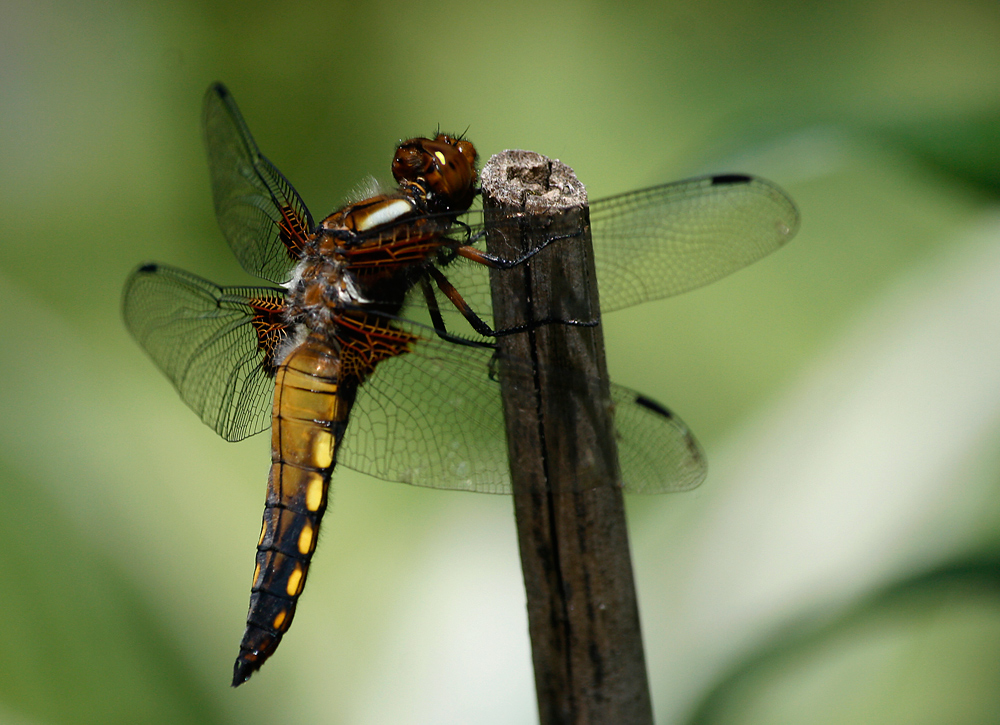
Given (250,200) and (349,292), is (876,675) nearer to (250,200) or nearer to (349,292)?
(349,292)

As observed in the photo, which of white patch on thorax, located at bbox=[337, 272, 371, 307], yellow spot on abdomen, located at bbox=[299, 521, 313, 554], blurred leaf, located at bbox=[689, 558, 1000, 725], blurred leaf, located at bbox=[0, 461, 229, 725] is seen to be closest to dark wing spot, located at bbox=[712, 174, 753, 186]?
white patch on thorax, located at bbox=[337, 272, 371, 307]

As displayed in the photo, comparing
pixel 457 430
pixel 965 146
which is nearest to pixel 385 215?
pixel 457 430

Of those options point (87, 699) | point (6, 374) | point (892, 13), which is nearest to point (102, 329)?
point (6, 374)

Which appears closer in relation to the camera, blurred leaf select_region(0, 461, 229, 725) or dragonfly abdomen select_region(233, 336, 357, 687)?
dragonfly abdomen select_region(233, 336, 357, 687)

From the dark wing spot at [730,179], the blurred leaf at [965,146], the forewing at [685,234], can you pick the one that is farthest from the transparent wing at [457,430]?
the blurred leaf at [965,146]

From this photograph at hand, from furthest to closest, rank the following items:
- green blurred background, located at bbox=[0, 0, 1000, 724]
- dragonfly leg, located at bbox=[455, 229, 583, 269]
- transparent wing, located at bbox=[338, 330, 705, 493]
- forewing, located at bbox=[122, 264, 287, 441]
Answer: green blurred background, located at bbox=[0, 0, 1000, 724], forewing, located at bbox=[122, 264, 287, 441], transparent wing, located at bbox=[338, 330, 705, 493], dragonfly leg, located at bbox=[455, 229, 583, 269]

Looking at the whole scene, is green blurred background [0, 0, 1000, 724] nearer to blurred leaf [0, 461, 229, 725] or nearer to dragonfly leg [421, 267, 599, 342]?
Result: blurred leaf [0, 461, 229, 725]
